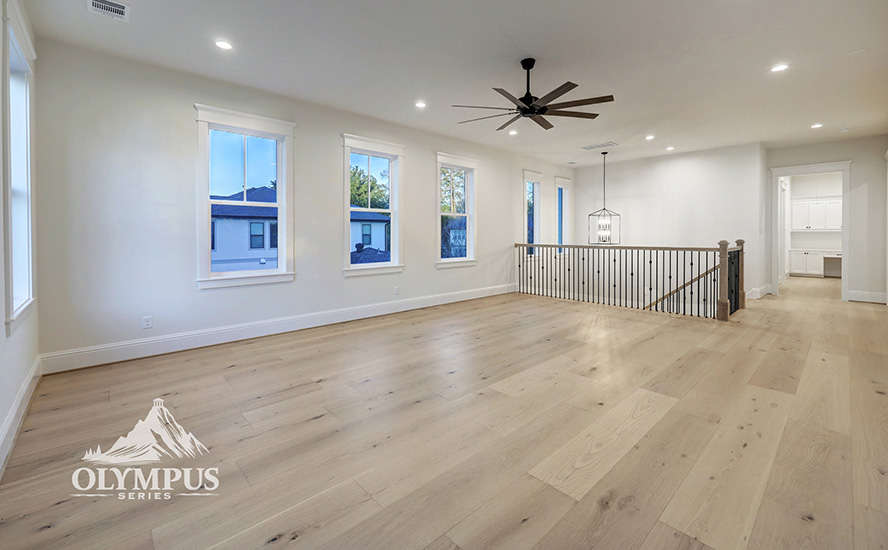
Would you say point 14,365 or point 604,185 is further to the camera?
point 604,185

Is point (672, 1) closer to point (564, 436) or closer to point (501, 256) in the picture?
point (564, 436)

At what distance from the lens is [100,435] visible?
2291 mm

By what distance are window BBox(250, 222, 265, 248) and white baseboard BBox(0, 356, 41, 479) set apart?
2.08 m

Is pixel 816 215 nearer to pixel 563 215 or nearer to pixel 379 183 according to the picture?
pixel 563 215

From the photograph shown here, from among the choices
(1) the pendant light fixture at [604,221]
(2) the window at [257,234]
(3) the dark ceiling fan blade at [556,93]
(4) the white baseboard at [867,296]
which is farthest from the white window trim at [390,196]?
(4) the white baseboard at [867,296]

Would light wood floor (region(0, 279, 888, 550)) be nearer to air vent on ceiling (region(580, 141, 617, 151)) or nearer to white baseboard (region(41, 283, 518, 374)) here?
white baseboard (region(41, 283, 518, 374))

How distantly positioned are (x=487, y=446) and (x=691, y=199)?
7697 mm

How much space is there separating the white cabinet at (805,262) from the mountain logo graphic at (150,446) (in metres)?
14.0

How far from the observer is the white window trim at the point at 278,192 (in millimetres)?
4059

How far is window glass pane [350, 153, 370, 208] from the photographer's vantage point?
5.44 metres

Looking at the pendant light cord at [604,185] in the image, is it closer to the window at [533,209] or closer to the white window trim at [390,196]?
the window at [533,209]

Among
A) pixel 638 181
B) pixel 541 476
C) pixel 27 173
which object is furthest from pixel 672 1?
pixel 638 181

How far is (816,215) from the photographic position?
33.6 ft

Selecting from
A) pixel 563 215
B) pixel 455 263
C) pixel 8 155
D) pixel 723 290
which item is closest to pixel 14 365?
pixel 8 155
